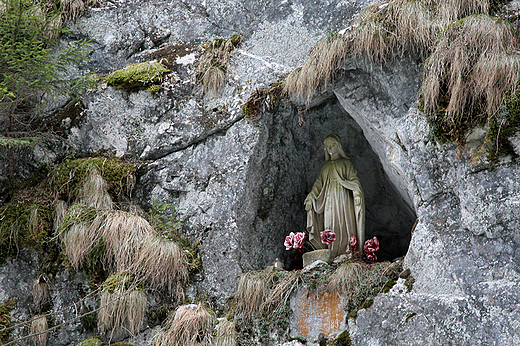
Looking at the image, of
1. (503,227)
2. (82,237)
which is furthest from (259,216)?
(503,227)

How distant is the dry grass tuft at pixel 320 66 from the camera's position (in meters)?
5.70

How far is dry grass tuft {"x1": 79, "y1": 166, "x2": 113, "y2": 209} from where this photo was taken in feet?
19.8

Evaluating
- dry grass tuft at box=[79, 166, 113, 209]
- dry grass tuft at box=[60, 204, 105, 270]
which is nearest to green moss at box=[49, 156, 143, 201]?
dry grass tuft at box=[79, 166, 113, 209]

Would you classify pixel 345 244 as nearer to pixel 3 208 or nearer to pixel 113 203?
pixel 113 203

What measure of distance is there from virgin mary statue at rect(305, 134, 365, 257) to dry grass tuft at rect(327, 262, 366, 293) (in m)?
0.59

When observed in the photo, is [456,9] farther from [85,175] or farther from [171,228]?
[85,175]

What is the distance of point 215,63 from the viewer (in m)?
6.64

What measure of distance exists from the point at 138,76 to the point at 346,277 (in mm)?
3535

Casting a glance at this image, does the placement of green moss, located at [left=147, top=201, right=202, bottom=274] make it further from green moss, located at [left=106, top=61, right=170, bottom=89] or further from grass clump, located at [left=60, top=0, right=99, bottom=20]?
grass clump, located at [left=60, top=0, right=99, bottom=20]

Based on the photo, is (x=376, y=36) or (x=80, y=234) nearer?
(x=376, y=36)

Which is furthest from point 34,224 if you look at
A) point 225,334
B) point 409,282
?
point 409,282

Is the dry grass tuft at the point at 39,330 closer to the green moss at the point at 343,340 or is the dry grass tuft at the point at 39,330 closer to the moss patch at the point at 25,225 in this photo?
the moss patch at the point at 25,225

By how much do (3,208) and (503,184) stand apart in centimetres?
508

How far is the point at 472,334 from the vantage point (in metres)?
4.26
